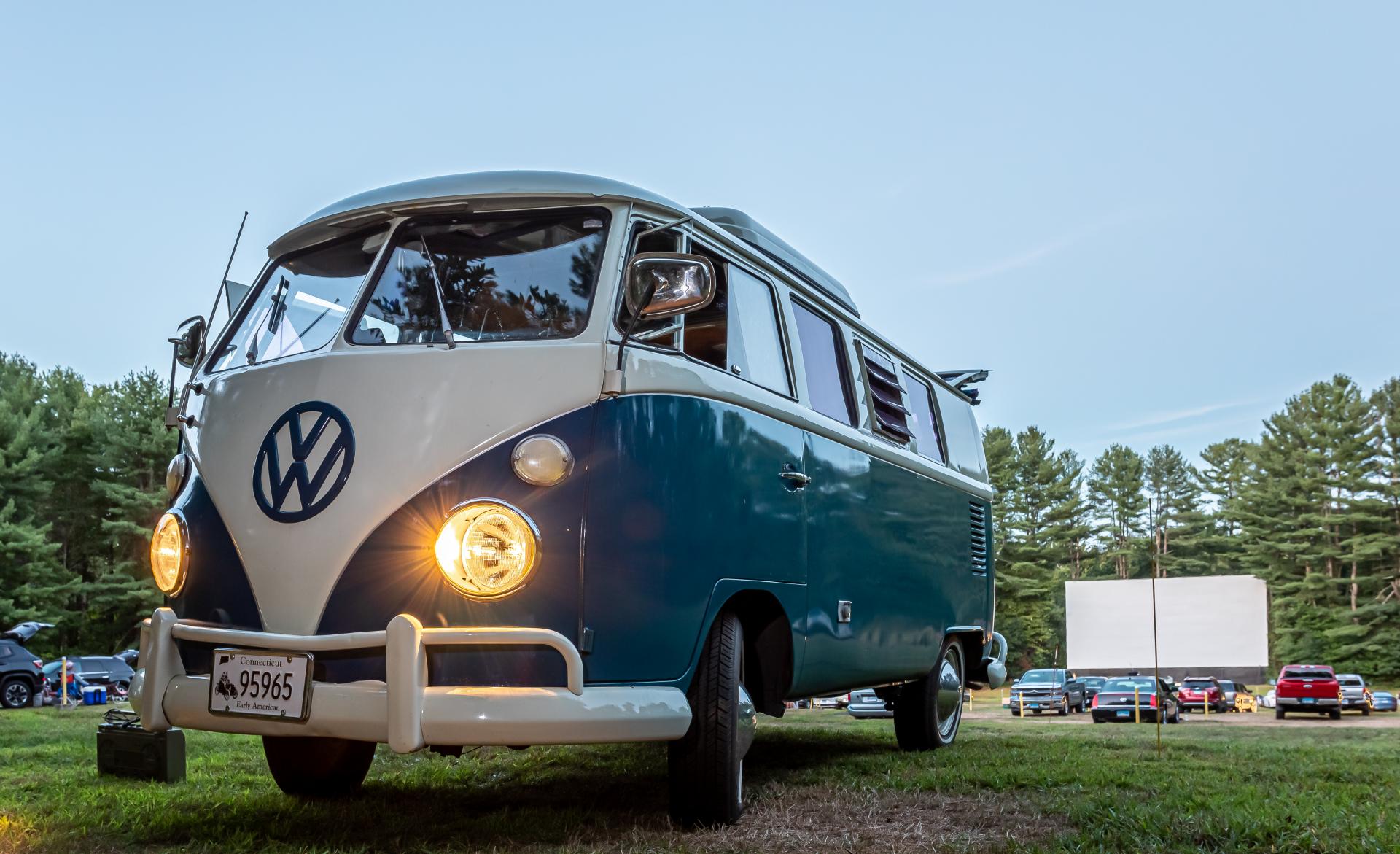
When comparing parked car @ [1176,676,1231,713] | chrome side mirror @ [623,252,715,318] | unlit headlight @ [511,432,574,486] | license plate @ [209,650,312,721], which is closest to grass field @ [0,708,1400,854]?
license plate @ [209,650,312,721]

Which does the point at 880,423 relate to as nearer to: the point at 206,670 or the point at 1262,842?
the point at 1262,842

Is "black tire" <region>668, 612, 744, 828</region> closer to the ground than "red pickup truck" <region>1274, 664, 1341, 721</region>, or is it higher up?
higher up

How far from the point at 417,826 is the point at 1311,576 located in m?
73.2

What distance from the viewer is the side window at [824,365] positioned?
652 cm

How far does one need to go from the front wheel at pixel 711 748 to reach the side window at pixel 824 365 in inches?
70.1

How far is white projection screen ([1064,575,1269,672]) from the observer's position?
4644 cm

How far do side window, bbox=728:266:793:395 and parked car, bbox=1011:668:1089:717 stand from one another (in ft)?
100

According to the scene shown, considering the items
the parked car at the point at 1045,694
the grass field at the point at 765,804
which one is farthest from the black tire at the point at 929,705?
the parked car at the point at 1045,694

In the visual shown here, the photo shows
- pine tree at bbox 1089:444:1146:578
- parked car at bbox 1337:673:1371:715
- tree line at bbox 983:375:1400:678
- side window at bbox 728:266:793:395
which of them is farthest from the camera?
pine tree at bbox 1089:444:1146:578

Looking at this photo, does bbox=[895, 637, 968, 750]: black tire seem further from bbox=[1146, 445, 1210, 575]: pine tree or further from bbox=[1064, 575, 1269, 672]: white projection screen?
bbox=[1146, 445, 1210, 575]: pine tree

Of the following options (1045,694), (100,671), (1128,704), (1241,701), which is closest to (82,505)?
(100,671)

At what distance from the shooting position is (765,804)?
5812 mm

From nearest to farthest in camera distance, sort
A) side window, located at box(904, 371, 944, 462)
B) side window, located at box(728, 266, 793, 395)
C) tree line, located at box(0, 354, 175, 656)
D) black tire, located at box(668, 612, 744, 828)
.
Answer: black tire, located at box(668, 612, 744, 828)
side window, located at box(728, 266, 793, 395)
side window, located at box(904, 371, 944, 462)
tree line, located at box(0, 354, 175, 656)

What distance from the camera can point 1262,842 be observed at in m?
4.76
